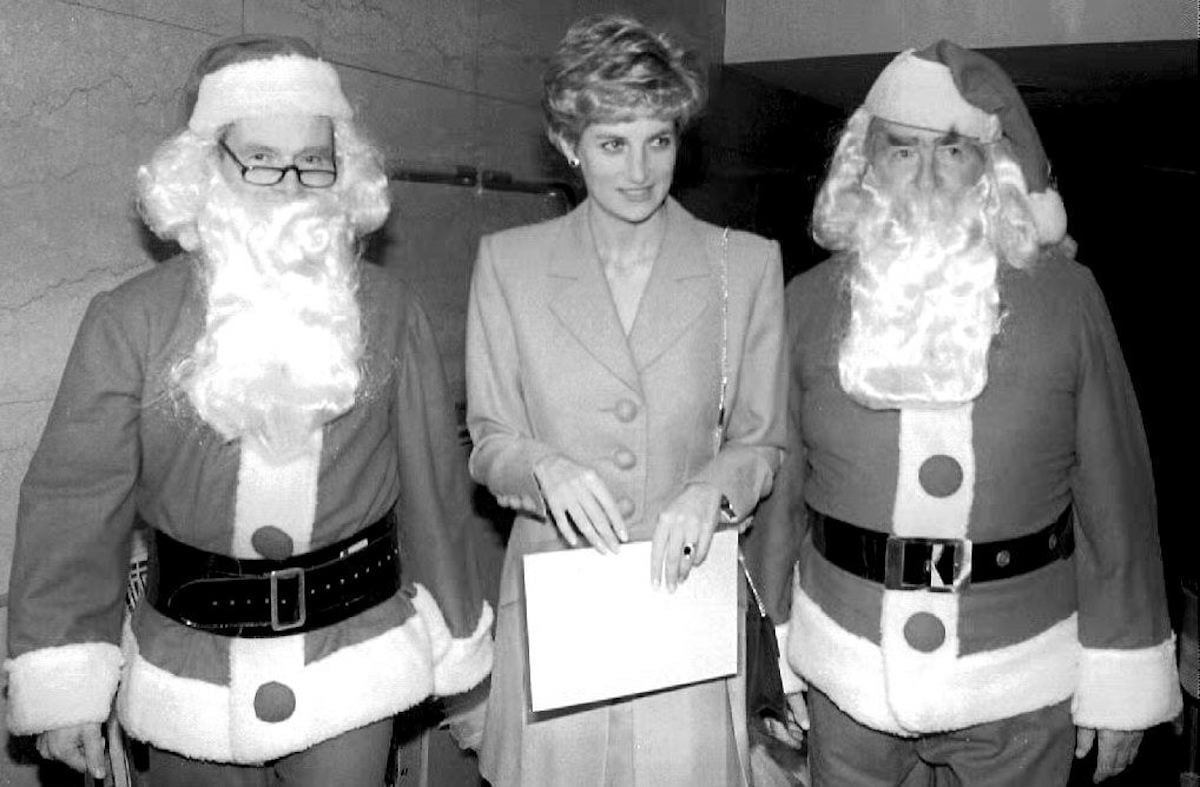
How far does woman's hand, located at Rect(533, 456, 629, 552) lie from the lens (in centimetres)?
195

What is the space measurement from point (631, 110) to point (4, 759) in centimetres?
170

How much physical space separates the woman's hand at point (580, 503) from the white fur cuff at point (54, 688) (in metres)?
0.79

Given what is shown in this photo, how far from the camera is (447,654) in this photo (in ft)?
7.04

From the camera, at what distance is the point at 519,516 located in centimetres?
225

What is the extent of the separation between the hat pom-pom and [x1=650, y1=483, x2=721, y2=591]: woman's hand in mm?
803

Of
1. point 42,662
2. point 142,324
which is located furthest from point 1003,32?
point 42,662

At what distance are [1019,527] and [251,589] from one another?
1354 millimetres

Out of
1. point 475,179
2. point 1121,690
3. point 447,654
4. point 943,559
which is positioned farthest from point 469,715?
point 475,179

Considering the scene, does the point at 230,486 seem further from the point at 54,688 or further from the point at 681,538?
the point at 681,538

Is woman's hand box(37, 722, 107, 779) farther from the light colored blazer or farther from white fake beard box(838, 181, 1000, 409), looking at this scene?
white fake beard box(838, 181, 1000, 409)

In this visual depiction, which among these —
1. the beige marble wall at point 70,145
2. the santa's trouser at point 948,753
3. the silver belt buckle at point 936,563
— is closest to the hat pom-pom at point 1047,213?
the silver belt buckle at point 936,563

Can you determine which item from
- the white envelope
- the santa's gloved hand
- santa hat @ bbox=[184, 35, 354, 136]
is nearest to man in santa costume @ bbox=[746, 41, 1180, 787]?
the white envelope

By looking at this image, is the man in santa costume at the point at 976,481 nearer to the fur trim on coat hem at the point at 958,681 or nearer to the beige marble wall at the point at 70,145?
the fur trim on coat hem at the point at 958,681

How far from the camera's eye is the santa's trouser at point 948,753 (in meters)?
2.08
